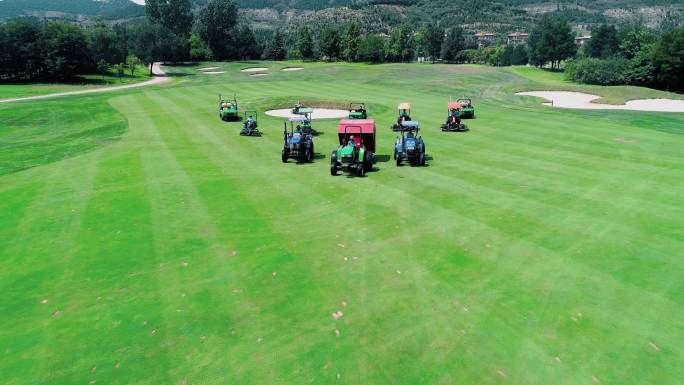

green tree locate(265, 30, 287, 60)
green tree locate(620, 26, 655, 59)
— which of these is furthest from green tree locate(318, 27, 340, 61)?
green tree locate(620, 26, 655, 59)

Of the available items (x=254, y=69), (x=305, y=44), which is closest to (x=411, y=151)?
(x=254, y=69)

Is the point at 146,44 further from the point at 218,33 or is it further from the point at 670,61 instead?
the point at 670,61

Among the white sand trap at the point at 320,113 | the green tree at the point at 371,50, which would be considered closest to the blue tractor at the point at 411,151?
the white sand trap at the point at 320,113

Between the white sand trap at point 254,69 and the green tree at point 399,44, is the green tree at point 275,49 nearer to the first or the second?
the green tree at point 399,44

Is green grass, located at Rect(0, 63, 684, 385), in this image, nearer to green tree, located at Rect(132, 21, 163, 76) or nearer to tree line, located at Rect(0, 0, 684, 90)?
tree line, located at Rect(0, 0, 684, 90)

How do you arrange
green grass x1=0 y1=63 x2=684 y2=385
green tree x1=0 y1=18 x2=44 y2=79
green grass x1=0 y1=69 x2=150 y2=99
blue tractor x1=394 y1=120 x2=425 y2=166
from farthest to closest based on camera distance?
green tree x1=0 y1=18 x2=44 y2=79 → green grass x1=0 y1=69 x2=150 y2=99 → blue tractor x1=394 y1=120 x2=425 y2=166 → green grass x1=0 y1=63 x2=684 y2=385

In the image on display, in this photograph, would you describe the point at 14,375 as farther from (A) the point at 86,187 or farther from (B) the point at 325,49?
(B) the point at 325,49

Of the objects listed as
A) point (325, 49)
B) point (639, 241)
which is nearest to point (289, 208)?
point (639, 241)
